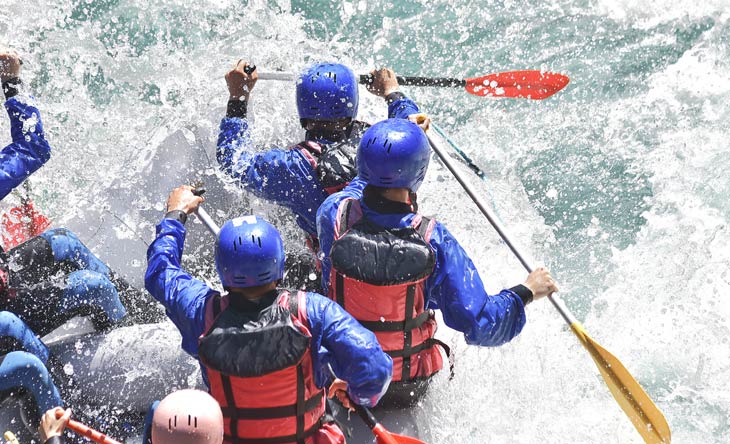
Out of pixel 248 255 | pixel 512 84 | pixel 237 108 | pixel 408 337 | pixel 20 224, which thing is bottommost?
pixel 20 224

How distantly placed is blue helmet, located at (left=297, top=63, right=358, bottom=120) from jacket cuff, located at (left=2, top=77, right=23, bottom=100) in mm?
1437

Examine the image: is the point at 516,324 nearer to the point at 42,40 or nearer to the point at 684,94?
the point at 684,94

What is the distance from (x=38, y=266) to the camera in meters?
4.32

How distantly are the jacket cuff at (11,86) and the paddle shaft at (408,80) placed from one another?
4.36 ft

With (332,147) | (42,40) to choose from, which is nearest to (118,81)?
(42,40)

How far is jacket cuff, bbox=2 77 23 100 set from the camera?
4324 millimetres

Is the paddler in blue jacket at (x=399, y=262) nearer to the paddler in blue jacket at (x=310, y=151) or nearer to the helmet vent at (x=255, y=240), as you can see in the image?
the helmet vent at (x=255, y=240)

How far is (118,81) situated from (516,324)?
19.1 ft

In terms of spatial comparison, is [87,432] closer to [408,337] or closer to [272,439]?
[272,439]

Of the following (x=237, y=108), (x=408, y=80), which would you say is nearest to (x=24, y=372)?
A: (x=237, y=108)

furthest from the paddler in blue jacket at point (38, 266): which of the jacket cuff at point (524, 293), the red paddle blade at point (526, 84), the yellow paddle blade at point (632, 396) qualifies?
the red paddle blade at point (526, 84)

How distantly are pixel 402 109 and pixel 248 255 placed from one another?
2.12 metres

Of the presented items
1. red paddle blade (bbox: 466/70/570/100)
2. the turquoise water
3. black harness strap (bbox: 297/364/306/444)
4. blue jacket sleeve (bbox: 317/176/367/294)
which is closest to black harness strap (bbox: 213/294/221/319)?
black harness strap (bbox: 297/364/306/444)

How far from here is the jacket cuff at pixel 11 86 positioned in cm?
432
